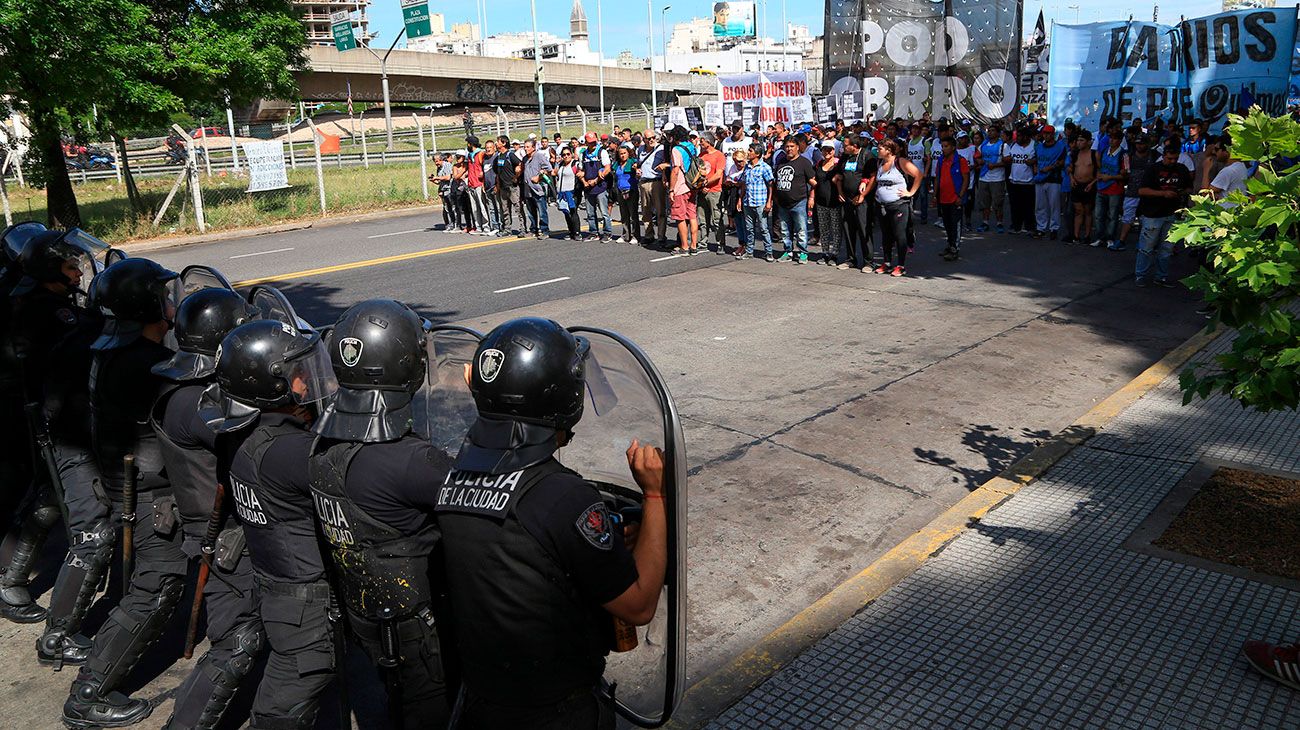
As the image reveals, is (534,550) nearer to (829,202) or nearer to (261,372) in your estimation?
(261,372)

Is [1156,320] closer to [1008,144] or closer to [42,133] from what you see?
[1008,144]

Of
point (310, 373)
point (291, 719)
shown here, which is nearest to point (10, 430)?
point (310, 373)

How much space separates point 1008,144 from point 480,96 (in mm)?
71627

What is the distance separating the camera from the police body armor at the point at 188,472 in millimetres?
3678

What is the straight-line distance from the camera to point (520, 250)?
16.0 m

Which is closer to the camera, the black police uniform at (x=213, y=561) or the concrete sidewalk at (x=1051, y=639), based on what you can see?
the black police uniform at (x=213, y=561)

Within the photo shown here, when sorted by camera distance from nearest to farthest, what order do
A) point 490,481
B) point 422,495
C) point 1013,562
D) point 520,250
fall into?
1. point 490,481
2. point 422,495
3. point 1013,562
4. point 520,250

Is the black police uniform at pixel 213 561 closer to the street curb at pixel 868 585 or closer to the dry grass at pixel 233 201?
the street curb at pixel 868 585

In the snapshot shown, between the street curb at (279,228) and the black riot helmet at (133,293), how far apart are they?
16.4m

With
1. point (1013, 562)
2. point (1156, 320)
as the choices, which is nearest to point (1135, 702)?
point (1013, 562)

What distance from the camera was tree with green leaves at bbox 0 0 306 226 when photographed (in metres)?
15.6

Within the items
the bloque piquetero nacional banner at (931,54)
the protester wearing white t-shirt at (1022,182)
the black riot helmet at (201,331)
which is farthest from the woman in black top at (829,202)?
the black riot helmet at (201,331)

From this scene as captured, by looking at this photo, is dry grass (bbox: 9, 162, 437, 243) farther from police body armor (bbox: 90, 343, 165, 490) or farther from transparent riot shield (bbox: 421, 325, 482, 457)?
transparent riot shield (bbox: 421, 325, 482, 457)

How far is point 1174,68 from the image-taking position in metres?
14.9
